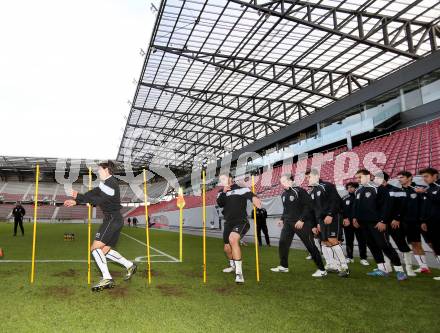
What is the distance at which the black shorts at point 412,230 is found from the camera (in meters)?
6.63

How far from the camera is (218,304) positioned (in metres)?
4.37

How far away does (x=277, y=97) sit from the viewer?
29844 mm

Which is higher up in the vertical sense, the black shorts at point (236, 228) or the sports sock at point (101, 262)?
the black shorts at point (236, 228)

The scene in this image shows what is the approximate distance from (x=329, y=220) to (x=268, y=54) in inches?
712

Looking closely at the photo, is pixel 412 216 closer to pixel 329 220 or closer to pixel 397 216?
pixel 397 216

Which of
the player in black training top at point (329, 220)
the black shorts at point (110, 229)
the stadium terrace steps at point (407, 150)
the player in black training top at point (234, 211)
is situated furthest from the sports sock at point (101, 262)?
the stadium terrace steps at point (407, 150)

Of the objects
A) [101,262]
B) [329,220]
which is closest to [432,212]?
[329,220]

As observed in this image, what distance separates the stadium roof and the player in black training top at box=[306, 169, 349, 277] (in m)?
13.4

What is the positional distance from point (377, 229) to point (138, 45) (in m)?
19.9

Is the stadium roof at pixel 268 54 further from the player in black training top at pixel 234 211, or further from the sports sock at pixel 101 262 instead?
the sports sock at pixel 101 262

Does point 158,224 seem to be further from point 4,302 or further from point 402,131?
point 4,302

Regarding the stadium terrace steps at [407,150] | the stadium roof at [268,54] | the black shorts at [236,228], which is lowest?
the black shorts at [236,228]

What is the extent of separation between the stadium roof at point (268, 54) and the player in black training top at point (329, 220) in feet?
43.8

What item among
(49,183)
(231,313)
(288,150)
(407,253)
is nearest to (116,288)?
(231,313)
